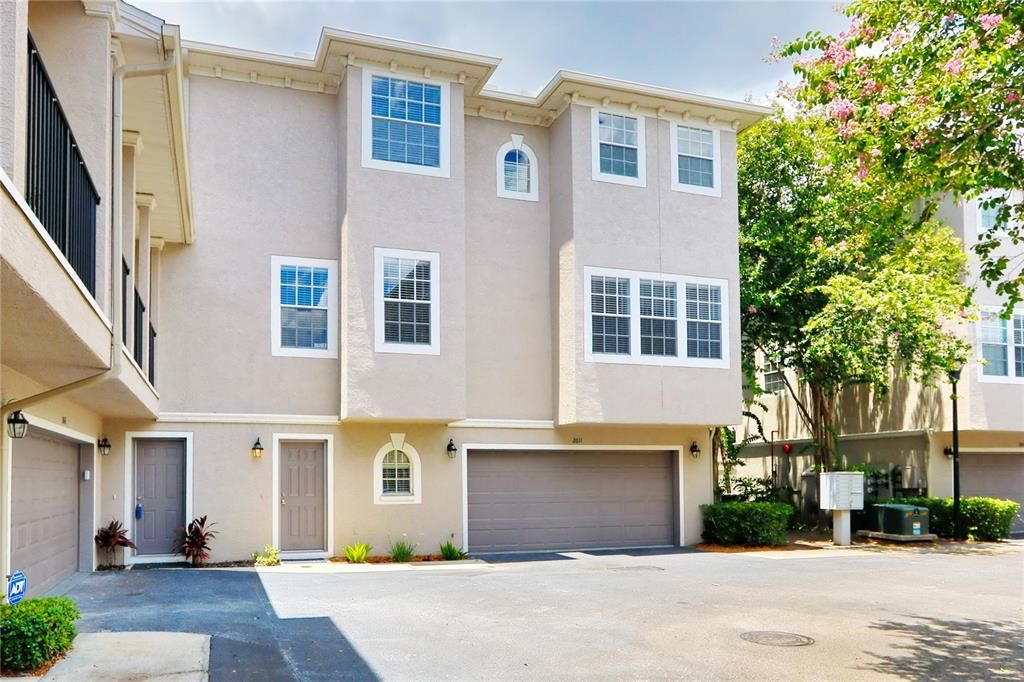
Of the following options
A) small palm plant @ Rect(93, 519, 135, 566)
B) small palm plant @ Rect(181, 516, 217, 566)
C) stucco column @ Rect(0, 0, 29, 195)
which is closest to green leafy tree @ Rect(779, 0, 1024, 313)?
stucco column @ Rect(0, 0, 29, 195)

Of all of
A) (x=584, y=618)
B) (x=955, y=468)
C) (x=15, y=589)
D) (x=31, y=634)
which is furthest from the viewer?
(x=955, y=468)

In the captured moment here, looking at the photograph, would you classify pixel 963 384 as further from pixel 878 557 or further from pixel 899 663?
pixel 899 663

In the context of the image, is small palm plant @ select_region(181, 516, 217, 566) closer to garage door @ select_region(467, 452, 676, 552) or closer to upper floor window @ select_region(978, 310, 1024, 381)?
garage door @ select_region(467, 452, 676, 552)

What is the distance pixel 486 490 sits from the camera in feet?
58.0

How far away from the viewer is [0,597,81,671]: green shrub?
23.1 feet

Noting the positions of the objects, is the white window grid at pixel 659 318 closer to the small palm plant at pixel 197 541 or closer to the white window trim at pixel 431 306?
the white window trim at pixel 431 306

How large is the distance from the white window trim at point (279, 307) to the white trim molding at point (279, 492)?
140cm

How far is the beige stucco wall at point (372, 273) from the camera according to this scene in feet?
52.2

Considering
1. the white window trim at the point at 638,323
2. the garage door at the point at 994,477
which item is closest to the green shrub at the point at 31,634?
the white window trim at the point at 638,323

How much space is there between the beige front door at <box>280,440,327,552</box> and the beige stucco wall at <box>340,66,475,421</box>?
1044mm

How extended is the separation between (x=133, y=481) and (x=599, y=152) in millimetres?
10019

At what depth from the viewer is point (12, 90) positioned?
5.30m

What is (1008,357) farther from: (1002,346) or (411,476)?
(411,476)

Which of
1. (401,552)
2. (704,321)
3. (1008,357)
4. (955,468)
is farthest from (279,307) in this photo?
(1008,357)
